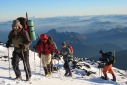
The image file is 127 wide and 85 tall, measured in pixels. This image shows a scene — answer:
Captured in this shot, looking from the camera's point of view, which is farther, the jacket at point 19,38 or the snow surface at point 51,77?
the snow surface at point 51,77

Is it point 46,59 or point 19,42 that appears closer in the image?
point 19,42

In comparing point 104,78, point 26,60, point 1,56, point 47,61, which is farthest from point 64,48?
point 1,56

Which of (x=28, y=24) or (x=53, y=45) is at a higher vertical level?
(x=28, y=24)

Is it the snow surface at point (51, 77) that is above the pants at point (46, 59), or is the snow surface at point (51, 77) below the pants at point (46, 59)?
below

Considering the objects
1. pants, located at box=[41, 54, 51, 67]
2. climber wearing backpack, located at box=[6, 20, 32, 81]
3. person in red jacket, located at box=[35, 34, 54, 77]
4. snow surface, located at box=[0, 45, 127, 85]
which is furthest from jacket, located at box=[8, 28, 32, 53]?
pants, located at box=[41, 54, 51, 67]

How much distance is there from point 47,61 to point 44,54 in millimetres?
460

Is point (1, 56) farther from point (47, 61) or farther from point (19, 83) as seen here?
point (19, 83)

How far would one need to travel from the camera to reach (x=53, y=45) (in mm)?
11828

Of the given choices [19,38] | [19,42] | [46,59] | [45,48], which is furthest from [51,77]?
[19,38]

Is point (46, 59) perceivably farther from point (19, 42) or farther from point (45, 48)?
point (19, 42)

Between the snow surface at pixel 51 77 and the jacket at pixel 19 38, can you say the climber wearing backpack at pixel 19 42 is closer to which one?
the jacket at pixel 19 38

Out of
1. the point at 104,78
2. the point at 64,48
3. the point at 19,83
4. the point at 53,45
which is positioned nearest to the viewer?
the point at 19,83

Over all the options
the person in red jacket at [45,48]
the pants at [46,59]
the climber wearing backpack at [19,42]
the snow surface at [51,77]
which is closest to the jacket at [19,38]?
the climber wearing backpack at [19,42]

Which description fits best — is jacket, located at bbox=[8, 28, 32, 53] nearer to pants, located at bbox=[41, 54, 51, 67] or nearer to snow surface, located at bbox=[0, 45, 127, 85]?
snow surface, located at bbox=[0, 45, 127, 85]
